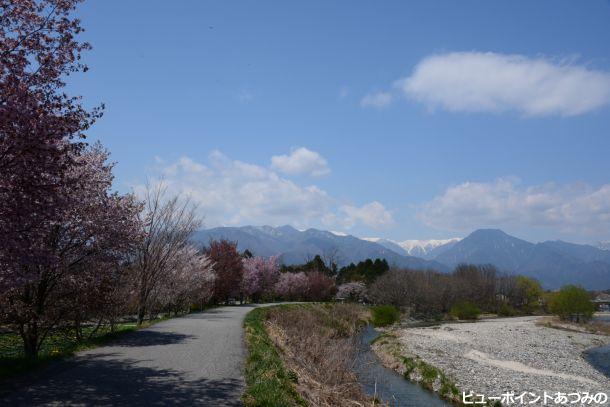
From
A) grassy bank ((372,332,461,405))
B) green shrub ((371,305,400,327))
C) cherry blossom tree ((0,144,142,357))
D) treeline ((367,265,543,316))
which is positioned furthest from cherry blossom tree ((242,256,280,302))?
cherry blossom tree ((0,144,142,357))

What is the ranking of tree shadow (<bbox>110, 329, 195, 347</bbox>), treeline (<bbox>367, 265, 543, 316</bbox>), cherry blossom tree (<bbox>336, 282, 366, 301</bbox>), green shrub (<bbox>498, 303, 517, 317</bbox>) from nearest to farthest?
tree shadow (<bbox>110, 329, 195, 347</bbox>)
treeline (<bbox>367, 265, 543, 316</bbox>)
green shrub (<bbox>498, 303, 517, 317</bbox>)
cherry blossom tree (<bbox>336, 282, 366, 301</bbox>)

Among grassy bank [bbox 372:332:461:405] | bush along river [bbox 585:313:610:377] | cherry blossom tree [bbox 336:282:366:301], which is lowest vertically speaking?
bush along river [bbox 585:313:610:377]

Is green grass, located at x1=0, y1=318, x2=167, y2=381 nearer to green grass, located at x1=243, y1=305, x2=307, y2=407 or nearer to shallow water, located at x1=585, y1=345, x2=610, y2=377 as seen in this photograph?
green grass, located at x1=243, y1=305, x2=307, y2=407

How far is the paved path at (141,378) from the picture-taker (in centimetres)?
859

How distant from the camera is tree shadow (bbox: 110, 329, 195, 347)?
16.0 m

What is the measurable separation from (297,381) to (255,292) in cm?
5794

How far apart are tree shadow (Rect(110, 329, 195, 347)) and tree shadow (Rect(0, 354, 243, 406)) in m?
4.44

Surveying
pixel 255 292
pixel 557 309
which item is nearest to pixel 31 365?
pixel 255 292

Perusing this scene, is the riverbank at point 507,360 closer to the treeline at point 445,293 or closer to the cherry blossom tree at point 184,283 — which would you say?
the cherry blossom tree at point 184,283

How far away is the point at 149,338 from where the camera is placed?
17672mm

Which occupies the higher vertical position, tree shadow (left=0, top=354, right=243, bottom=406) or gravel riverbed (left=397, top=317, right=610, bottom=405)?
tree shadow (left=0, top=354, right=243, bottom=406)

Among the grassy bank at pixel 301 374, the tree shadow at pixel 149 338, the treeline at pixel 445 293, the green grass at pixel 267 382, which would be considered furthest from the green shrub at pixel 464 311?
the green grass at pixel 267 382

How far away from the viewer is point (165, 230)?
2861 cm

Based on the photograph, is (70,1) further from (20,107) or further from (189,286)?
(189,286)
